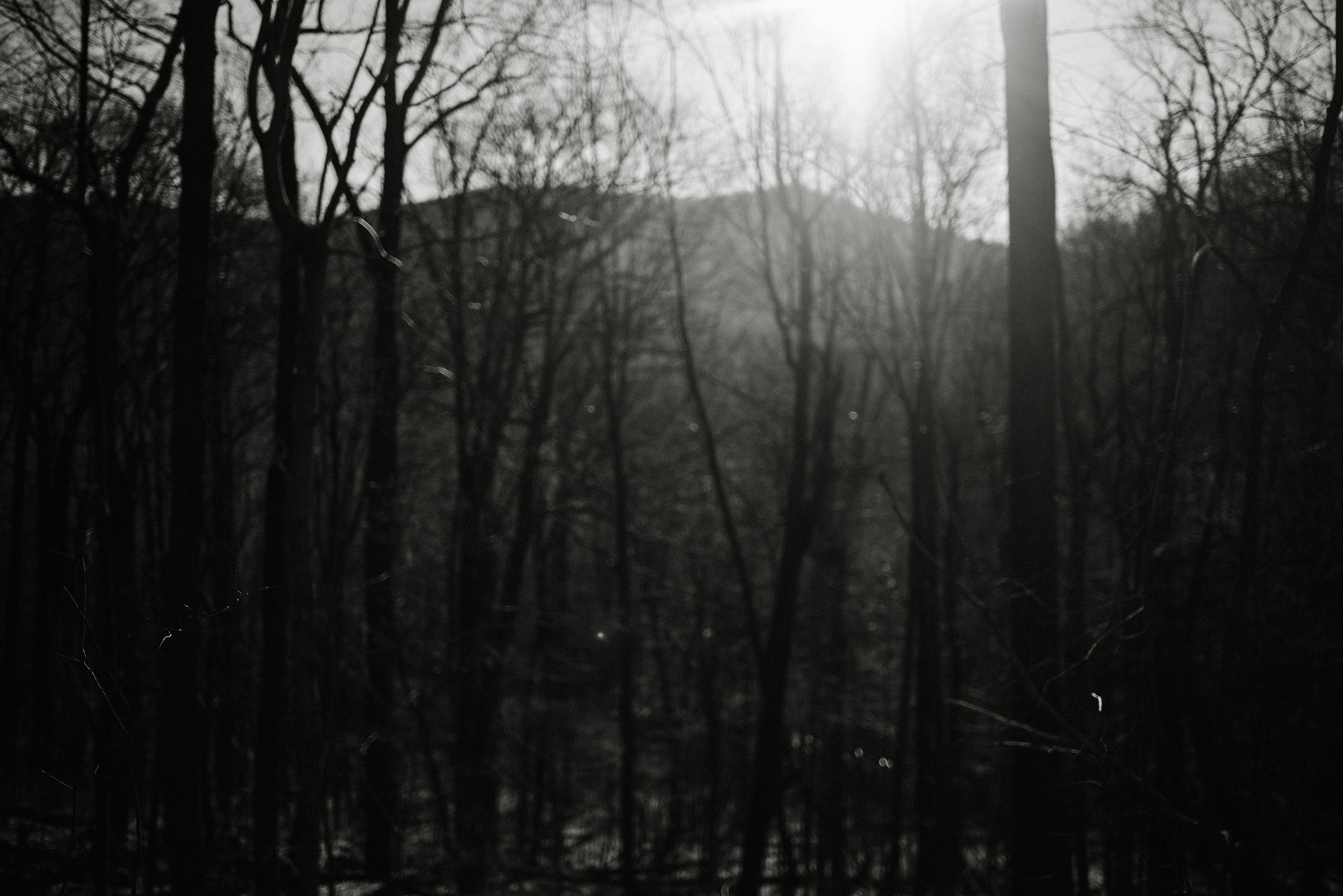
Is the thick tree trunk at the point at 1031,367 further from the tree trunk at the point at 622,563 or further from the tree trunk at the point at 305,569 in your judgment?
the tree trunk at the point at 622,563

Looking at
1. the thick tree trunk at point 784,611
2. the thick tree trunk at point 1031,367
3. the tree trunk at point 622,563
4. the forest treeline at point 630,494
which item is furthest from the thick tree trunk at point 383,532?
the thick tree trunk at point 1031,367

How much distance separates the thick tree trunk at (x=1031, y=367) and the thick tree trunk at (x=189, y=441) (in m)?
4.98

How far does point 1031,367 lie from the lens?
6.46 m

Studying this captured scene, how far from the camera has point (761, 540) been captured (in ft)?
76.9

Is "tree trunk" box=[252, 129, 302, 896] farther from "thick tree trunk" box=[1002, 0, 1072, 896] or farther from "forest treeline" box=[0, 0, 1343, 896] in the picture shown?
"thick tree trunk" box=[1002, 0, 1072, 896]

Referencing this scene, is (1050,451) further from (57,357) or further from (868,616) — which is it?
(868,616)

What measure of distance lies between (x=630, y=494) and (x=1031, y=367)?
1384 cm

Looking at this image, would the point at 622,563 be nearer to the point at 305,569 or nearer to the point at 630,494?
the point at 630,494

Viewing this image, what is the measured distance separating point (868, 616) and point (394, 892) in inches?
541

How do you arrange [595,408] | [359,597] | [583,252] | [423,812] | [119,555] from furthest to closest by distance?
[595,408], [583,252], [423,812], [359,597], [119,555]

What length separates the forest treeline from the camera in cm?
633

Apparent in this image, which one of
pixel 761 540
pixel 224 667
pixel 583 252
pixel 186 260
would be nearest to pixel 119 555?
pixel 186 260

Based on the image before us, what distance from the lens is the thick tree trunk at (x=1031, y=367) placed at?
6.14 meters

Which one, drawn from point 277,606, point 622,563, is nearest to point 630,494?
point 622,563
